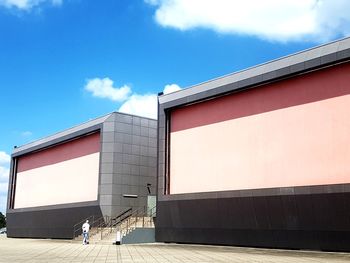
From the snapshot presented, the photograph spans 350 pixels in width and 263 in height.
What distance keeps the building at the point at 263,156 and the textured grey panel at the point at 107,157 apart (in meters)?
7.06

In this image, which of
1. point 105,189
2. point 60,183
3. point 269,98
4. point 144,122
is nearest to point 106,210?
point 105,189

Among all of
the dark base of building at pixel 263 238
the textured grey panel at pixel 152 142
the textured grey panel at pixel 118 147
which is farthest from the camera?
the textured grey panel at pixel 152 142

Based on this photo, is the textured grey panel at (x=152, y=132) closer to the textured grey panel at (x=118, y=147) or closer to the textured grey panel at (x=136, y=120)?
the textured grey panel at (x=136, y=120)

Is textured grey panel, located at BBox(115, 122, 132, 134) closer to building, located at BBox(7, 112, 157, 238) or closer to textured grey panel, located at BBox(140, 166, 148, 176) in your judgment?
building, located at BBox(7, 112, 157, 238)

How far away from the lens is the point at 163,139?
114 ft

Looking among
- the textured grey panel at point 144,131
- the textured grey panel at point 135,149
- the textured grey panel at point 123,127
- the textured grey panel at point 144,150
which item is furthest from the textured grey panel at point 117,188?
the textured grey panel at point 144,131

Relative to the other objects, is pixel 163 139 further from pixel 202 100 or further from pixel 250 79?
pixel 250 79

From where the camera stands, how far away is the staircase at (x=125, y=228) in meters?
34.1

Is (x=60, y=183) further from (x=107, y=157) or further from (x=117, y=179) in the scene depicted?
(x=117, y=179)

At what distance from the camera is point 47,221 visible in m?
45.8

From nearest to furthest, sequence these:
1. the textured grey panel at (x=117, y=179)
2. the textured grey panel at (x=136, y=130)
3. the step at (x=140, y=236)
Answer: the step at (x=140, y=236) → the textured grey panel at (x=117, y=179) → the textured grey panel at (x=136, y=130)

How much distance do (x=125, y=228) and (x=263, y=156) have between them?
1337cm

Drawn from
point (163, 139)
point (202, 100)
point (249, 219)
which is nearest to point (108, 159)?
point (163, 139)

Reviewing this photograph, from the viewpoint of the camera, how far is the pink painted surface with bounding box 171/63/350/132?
2572cm
